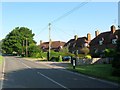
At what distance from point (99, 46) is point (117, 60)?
5945 centimetres

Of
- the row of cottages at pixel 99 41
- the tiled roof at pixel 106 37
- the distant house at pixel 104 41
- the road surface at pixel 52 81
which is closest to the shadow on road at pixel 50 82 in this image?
the road surface at pixel 52 81

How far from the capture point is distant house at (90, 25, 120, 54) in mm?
75894

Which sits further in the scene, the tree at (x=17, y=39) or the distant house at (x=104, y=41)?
the tree at (x=17, y=39)

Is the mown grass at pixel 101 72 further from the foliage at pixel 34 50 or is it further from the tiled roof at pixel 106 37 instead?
the foliage at pixel 34 50

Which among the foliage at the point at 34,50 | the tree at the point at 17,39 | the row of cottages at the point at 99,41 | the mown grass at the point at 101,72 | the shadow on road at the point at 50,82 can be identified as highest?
the tree at the point at 17,39

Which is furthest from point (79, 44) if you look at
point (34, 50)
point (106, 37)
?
point (106, 37)

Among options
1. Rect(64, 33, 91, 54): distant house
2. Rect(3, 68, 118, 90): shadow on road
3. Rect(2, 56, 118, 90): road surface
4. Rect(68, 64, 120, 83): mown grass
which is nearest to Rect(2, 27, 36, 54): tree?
Rect(64, 33, 91, 54): distant house

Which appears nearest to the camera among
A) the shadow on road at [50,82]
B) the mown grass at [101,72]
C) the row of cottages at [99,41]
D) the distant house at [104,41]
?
the shadow on road at [50,82]

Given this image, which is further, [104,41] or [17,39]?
[17,39]

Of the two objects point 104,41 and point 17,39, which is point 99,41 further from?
point 17,39

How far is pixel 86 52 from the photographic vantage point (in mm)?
86438

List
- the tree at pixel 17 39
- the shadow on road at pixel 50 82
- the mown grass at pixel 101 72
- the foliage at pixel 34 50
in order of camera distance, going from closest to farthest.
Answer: the shadow on road at pixel 50 82
the mown grass at pixel 101 72
the foliage at pixel 34 50
the tree at pixel 17 39

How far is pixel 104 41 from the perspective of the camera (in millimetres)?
81000

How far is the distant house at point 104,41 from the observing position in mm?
75894
